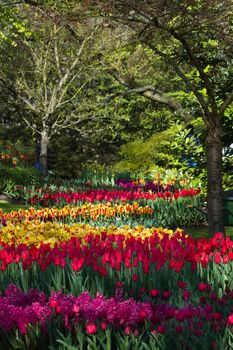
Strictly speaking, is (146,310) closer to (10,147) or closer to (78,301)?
→ (78,301)

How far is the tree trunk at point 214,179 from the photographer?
782 centimetres

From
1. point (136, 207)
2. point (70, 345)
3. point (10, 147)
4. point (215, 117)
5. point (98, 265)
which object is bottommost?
point (70, 345)

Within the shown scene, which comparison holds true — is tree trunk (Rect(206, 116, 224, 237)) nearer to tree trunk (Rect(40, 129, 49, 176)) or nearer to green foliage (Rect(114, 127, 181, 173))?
tree trunk (Rect(40, 129, 49, 176))

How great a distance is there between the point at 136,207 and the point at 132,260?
5.59 m

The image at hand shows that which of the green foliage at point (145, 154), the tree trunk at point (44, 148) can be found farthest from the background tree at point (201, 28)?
the green foliage at point (145, 154)

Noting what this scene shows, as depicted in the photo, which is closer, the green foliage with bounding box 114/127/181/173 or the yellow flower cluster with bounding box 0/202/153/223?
the yellow flower cluster with bounding box 0/202/153/223

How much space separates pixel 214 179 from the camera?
7.87 m

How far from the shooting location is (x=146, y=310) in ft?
10.7

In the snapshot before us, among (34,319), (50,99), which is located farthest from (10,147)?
(34,319)

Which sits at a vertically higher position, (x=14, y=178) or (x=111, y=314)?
(x=14, y=178)

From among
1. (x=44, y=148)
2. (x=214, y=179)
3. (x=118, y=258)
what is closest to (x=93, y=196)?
(x=214, y=179)

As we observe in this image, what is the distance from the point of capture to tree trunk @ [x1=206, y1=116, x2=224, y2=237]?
7.82 m

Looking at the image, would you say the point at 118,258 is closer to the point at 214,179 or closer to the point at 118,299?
the point at 118,299

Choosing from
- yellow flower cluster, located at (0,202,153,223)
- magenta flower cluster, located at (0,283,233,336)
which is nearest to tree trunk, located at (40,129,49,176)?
yellow flower cluster, located at (0,202,153,223)
